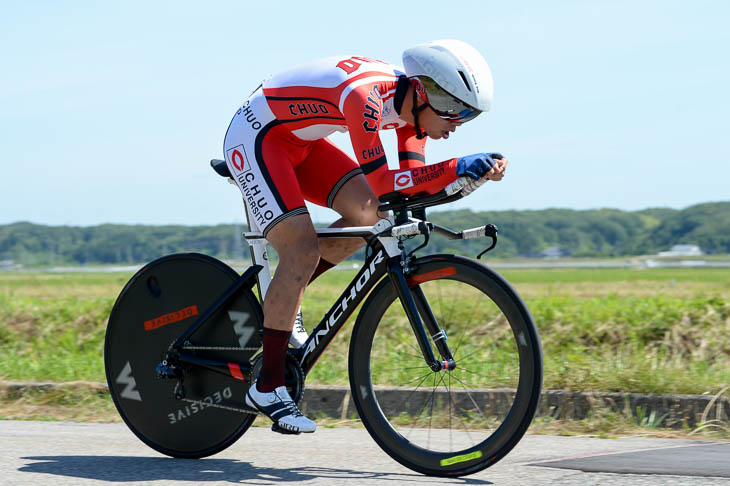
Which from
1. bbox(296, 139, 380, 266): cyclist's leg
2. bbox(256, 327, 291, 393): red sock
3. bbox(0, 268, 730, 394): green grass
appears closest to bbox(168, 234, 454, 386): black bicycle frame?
bbox(256, 327, 291, 393): red sock

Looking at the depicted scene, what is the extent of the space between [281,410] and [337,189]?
1130mm

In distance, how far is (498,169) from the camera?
3.46 m

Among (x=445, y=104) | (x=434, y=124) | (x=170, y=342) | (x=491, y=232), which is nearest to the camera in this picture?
(x=491, y=232)

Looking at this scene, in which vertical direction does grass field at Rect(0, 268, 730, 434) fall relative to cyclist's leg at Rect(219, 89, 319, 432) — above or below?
below

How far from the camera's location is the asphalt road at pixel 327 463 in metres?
3.48

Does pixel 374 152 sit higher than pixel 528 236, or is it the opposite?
pixel 528 236

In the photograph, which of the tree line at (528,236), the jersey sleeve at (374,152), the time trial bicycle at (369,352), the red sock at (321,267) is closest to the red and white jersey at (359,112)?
the jersey sleeve at (374,152)

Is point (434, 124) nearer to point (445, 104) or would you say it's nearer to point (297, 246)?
point (445, 104)

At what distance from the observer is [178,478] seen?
366 centimetres

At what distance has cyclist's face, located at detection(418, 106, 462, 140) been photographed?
3.83m

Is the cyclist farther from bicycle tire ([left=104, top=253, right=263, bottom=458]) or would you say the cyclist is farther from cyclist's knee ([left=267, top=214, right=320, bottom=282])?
bicycle tire ([left=104, top=253, right=263, bottom=458])

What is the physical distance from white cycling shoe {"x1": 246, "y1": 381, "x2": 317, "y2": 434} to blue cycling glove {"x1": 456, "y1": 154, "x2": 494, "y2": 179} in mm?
1283

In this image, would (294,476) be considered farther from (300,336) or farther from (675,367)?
(675,367)

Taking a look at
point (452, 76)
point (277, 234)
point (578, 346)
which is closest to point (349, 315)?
point (277, 234)
